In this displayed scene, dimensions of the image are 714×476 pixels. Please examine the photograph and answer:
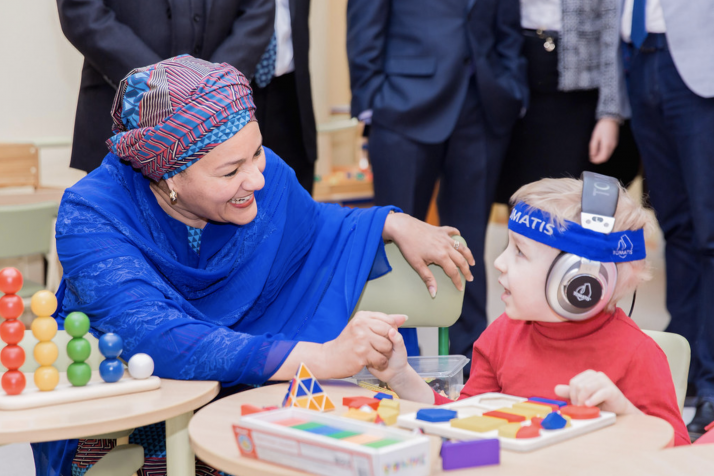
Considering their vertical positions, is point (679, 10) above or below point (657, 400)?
above

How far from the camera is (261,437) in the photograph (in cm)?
103

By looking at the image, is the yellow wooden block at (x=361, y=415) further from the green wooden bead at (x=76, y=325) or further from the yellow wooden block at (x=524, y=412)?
the green wooden bead at (x=76, y=325)

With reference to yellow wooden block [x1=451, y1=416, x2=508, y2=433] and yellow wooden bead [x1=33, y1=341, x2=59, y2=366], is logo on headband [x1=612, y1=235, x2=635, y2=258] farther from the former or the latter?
yellow wooden bead [x1=33, y1=341, x2=59, y2=366]

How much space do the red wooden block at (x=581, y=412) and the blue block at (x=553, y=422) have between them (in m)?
0.05

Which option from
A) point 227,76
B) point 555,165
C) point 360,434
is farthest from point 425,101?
point 360,434

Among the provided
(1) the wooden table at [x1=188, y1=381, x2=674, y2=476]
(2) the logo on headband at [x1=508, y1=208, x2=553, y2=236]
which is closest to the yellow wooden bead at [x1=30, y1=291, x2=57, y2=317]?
(1) the wooden table at [x1=188, y1=381, x2=674, y2=476]

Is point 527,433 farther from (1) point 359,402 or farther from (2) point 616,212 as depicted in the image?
(2) point 616,212

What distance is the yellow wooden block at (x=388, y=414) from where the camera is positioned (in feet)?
3.89

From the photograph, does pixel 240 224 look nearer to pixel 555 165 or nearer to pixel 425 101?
pixel 425 101

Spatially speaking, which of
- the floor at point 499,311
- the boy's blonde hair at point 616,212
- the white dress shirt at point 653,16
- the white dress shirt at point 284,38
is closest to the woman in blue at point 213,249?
the boy's blonde hair at point 616,212

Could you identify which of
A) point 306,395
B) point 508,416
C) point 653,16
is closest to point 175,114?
point 306,395

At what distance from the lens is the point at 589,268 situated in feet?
4.35

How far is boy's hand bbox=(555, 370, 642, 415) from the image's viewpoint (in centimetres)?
125

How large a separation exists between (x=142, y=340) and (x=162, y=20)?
149 centimetres
